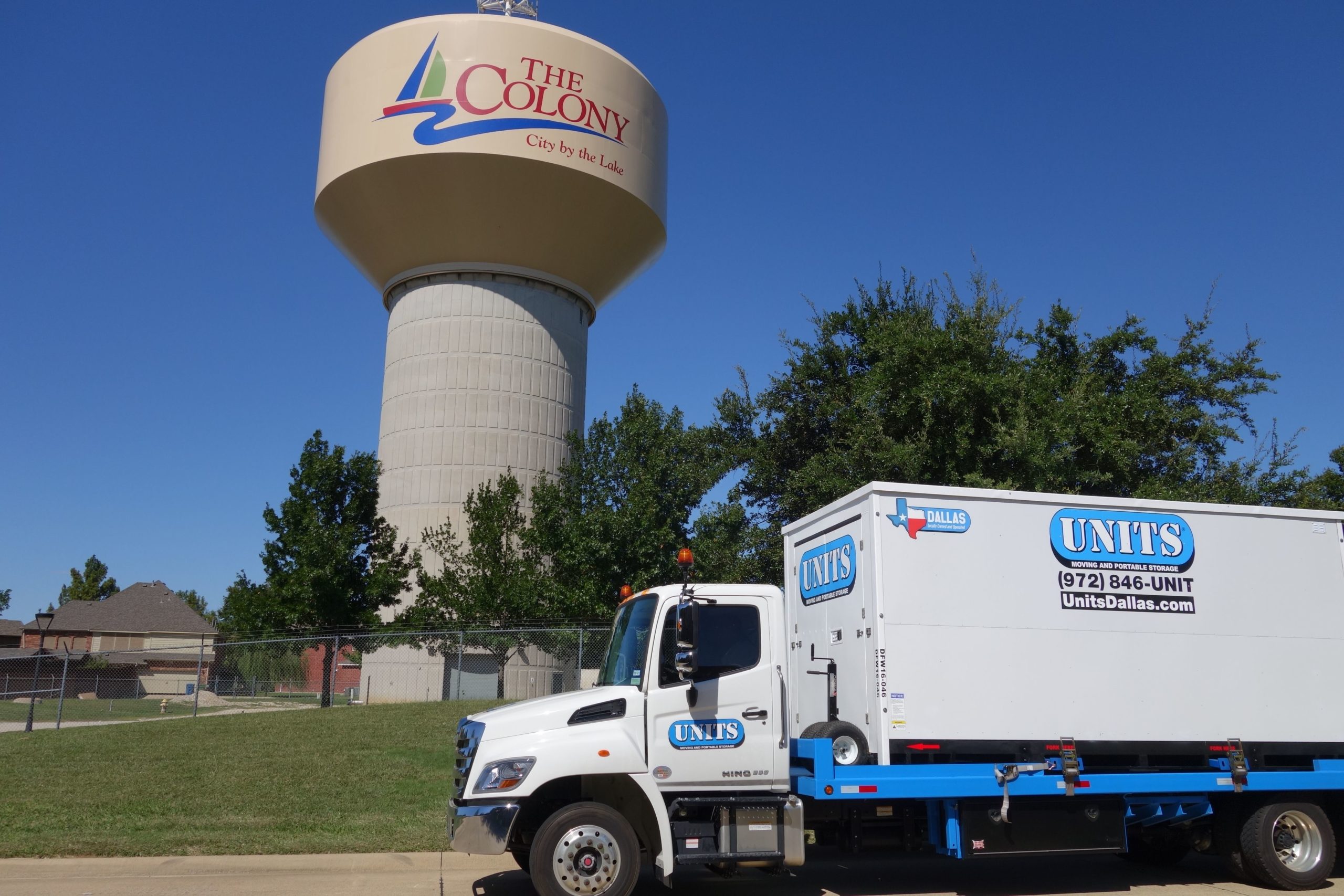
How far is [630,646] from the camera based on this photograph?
29.6ft

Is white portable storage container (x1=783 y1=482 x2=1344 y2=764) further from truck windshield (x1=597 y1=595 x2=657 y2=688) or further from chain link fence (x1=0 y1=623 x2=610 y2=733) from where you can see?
chain link fence (x1=0 y1=623 x2=610 y2=733)

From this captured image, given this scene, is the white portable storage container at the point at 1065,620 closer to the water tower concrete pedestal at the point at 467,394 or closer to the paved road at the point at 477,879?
the paved road at the point at 477,879

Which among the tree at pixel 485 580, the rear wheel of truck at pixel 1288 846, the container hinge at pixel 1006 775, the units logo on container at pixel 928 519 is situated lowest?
the rear wheel of truck at pixel 1288 846

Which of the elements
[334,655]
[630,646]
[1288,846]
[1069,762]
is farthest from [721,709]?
[334,655]

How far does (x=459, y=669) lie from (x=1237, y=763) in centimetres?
1899

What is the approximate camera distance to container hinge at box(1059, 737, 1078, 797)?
355 inches

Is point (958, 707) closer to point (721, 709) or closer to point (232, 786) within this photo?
point (721, 709)

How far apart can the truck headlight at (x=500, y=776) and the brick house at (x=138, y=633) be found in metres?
50.4

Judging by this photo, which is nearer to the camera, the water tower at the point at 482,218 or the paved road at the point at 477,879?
the paved road at the point at 477,879

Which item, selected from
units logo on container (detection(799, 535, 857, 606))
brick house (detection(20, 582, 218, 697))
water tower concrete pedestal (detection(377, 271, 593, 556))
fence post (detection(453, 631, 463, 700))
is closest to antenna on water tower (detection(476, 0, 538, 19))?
water tower concrete pedestal (detection(377, 271, 593, 556))

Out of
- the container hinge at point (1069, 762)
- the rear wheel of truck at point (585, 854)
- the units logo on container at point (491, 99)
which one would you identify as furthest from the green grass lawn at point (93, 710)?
the container hinge at point (1069, 762)

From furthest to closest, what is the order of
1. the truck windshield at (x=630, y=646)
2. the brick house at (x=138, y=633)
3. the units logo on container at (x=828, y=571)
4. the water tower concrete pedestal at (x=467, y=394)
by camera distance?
1. the brick house at (x=138, y=633)
2. the water tower concrete pedestal at (x=467, y=394)
3. the units logo on container at (x=828, y=571)
4. the truck windshield at (x=630, y=646)

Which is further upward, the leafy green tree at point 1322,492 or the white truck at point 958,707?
the leafy green tree at point 1322,492

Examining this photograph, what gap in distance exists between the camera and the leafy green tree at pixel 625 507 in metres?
25.7
